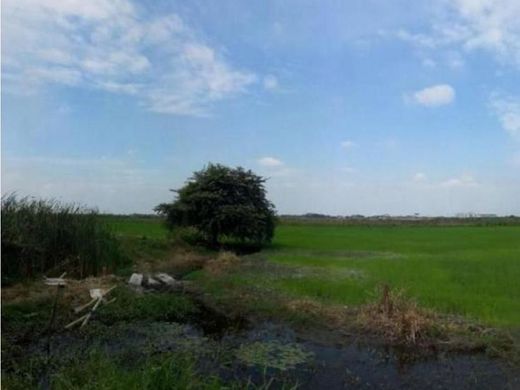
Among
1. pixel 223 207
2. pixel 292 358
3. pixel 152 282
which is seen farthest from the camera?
pixel 223 207

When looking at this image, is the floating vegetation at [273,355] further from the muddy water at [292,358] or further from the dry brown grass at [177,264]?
the dry brown grass at [177,264]

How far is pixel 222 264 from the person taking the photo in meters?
20.4

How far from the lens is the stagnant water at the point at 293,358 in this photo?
7621mm

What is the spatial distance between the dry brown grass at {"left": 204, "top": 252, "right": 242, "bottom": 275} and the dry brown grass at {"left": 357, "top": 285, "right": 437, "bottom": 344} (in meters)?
8.16

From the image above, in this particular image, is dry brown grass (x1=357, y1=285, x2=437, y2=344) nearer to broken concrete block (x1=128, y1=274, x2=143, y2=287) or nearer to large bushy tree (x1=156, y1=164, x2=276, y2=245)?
broken concrete block (x1=128, y1=274, x2=143, y2=287)

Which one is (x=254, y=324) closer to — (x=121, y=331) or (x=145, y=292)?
(x=121, y=331)

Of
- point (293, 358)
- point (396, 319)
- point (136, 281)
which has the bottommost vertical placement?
point (293, 358)

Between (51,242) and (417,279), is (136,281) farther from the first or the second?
(417,279)

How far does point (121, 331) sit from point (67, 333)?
949 millimetres

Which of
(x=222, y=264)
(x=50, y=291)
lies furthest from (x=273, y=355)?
(x=222, y=264)

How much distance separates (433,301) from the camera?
12.4 meters

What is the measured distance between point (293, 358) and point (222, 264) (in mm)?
12026

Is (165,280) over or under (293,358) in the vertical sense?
over

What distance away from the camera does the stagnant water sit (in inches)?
300
